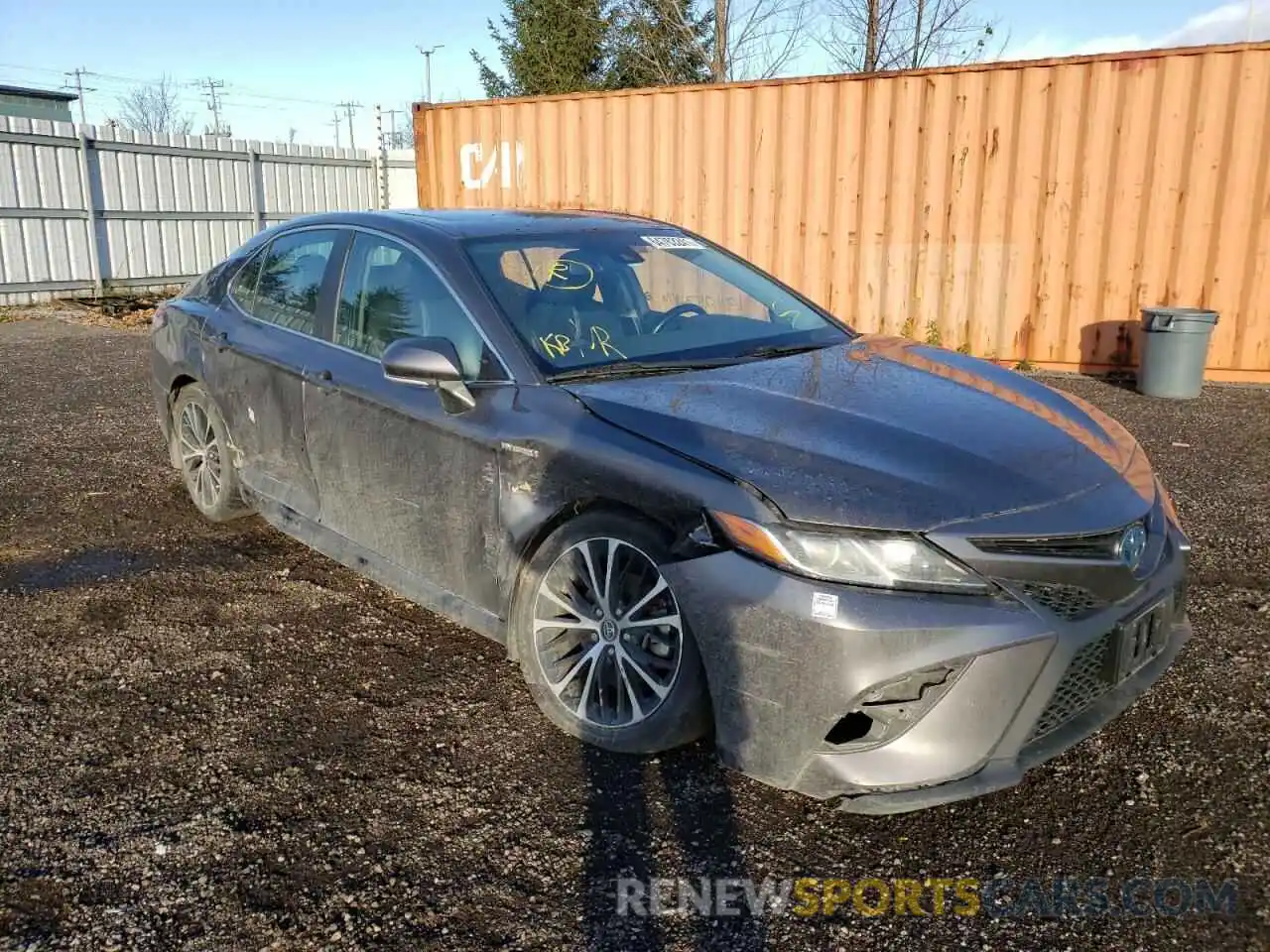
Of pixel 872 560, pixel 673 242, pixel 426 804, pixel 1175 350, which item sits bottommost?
pixel 426 804

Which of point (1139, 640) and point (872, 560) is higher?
point (872, 560)

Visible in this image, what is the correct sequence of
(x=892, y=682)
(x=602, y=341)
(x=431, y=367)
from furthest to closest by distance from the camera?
(x=602, y=341) < (x=431, y=367) < (x=892, y=682)

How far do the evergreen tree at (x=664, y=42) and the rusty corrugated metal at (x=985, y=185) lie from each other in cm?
1238

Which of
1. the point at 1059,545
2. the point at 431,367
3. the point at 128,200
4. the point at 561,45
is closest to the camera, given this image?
the point at 1059,545

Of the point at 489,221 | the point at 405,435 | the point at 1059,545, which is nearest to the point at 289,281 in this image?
the point at 489,221

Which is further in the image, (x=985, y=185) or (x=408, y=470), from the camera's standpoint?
(x=985, y=185)

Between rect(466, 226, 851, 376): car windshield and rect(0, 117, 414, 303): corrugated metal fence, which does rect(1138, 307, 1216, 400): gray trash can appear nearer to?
rect(466, 226, 851, 376): car windshield

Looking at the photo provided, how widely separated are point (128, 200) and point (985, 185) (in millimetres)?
12659

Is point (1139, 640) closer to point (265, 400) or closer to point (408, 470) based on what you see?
point (408, 470)

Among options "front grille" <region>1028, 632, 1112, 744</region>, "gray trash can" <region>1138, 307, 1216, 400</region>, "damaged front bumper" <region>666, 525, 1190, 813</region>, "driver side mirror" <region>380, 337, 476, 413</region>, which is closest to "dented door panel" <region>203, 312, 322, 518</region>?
"driver side mirror" <region>380, 337, 476, 413</region>

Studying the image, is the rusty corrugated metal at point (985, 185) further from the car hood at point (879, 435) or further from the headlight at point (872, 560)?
the headlight at point (872, 560)

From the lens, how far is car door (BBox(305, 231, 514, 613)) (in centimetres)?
314

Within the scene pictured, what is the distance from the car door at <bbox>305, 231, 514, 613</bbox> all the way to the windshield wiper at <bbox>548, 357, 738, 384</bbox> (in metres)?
0.19

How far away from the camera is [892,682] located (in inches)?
90.0
